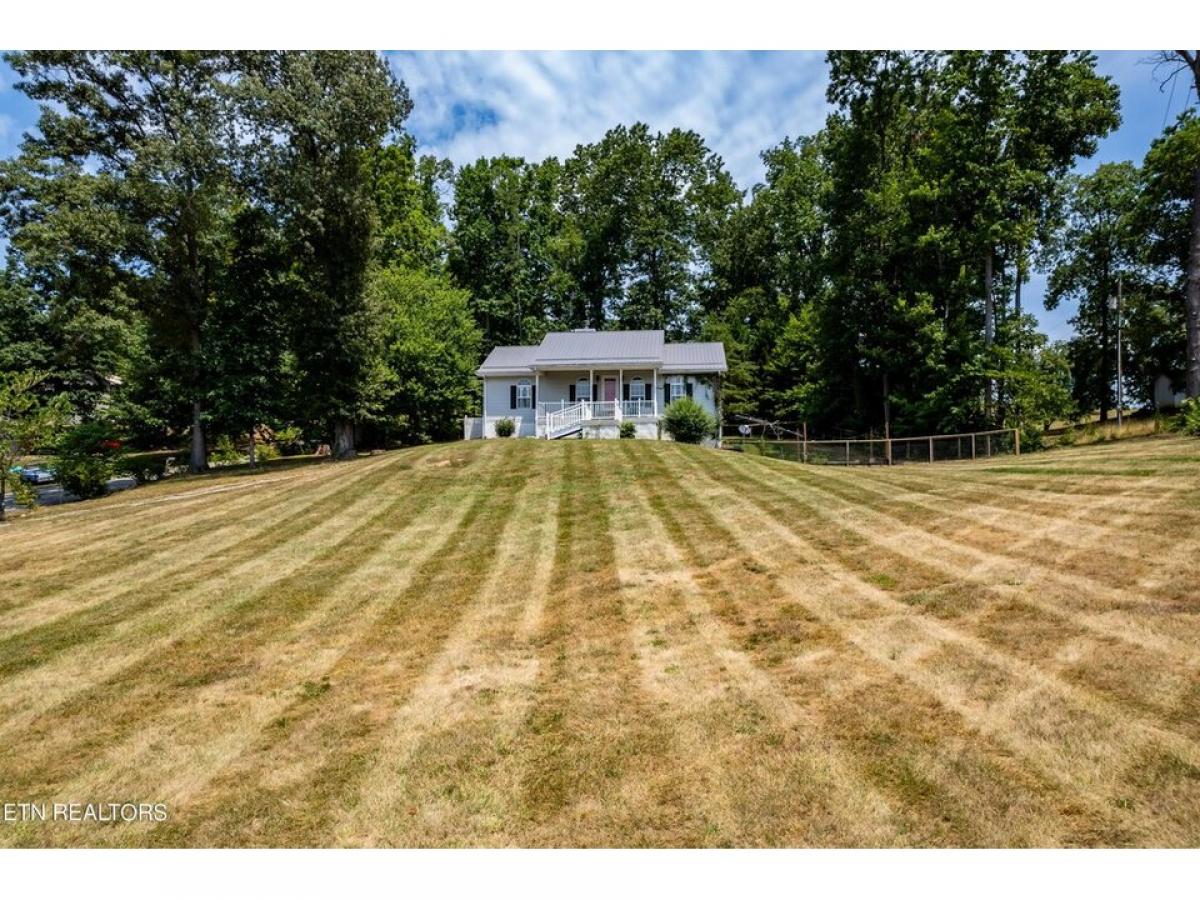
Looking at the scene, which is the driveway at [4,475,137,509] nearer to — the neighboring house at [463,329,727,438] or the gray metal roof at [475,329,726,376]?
the neighboring house at [463,329,727,438]

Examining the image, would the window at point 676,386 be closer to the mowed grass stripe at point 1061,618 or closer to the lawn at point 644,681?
the lawn at point 644,681

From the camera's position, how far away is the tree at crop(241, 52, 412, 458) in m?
19.1

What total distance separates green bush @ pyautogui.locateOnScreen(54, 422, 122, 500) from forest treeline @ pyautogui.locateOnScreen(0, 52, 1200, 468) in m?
3.06

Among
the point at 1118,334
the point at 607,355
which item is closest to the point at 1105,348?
the point at 1118,334

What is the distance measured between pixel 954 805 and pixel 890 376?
2662 cm

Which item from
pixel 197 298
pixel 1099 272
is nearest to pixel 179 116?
pixel 197 298

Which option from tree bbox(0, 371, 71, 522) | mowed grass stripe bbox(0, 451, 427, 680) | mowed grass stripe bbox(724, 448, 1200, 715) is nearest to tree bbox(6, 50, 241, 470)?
tree bbox(0, 371, 71, 522)

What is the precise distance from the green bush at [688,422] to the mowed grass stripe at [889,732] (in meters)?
18.0

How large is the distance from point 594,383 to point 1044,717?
25.3 m

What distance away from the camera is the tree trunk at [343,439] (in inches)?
931

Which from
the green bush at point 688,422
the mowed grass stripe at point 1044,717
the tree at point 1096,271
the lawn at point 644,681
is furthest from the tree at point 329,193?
the tree at point 1096,271

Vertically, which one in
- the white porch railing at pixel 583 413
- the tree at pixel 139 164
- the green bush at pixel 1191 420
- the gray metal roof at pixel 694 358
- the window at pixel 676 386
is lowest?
the green bush at pixel 1191 420

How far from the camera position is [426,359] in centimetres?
3006

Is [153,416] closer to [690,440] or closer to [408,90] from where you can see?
[408,90]
